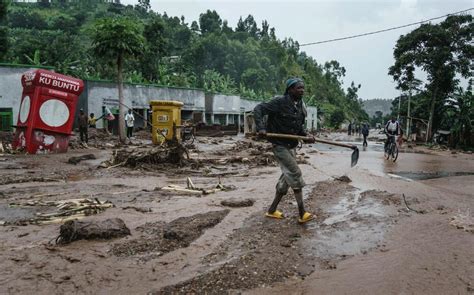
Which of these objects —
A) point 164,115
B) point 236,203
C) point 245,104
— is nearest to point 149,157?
point 236,203

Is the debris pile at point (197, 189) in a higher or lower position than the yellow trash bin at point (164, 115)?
lower

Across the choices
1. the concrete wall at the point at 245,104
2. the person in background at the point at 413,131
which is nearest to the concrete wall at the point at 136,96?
the concrete wall at the point at 245,104

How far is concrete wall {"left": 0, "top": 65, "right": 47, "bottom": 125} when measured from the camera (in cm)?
2231

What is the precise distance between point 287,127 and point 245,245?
1.77 meters

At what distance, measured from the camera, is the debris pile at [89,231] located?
455 centimetres

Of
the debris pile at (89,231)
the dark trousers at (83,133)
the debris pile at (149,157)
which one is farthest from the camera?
the dark trousers at (83,133)

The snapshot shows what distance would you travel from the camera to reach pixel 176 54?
7631 centimetres

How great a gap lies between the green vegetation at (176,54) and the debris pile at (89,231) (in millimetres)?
15893

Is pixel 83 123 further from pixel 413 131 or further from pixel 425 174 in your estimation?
pixel 413 131

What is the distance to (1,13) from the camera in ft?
96.2

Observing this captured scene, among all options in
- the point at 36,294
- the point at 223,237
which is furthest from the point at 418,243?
the point at 36,294

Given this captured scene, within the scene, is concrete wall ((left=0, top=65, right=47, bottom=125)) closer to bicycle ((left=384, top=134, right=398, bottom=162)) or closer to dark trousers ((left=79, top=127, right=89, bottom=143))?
dark trousers ((left=79, top=127, right=89, bottom=143))

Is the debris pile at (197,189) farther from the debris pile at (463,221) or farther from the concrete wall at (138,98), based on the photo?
the concrete wall at (138,98)

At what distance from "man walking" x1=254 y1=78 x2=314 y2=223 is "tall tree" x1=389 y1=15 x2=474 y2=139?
30.2 metres
